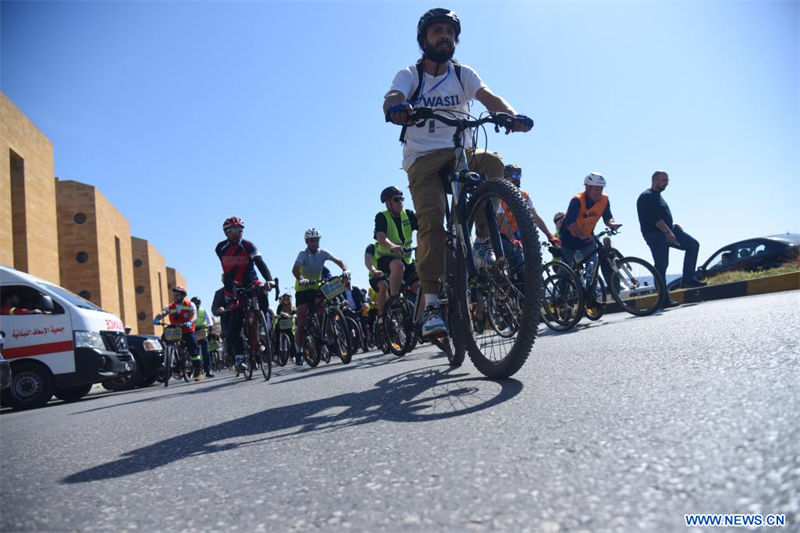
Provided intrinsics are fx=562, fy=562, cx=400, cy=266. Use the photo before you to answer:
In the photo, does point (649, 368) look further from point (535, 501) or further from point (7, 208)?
point (7, 208)

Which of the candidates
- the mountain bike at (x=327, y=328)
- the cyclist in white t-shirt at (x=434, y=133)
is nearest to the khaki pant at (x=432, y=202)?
the cyclist in white t-shirt at (x=434, y=133)

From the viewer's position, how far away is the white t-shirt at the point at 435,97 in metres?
3.63

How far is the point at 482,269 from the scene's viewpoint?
3266mm

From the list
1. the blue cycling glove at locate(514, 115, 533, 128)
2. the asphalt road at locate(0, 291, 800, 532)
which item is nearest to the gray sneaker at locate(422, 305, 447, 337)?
the asphalt road at locate(0, 291, 800, 532)

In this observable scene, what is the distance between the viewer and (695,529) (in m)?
0.91

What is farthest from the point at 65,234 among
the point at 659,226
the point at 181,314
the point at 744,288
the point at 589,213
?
the point at 744,288

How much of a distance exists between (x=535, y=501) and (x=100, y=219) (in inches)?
1831

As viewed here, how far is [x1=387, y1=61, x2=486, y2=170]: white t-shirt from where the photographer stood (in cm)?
363

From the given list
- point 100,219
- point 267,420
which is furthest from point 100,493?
point 100,219

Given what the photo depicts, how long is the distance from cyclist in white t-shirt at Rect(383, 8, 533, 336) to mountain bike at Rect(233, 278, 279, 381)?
3.98m

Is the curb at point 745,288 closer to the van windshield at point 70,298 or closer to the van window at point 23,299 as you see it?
the van windshield at point 70,298

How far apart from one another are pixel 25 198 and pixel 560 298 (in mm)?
29326

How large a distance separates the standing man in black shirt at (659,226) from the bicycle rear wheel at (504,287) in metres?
5.77

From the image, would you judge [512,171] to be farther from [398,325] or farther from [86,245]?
[86,245]
